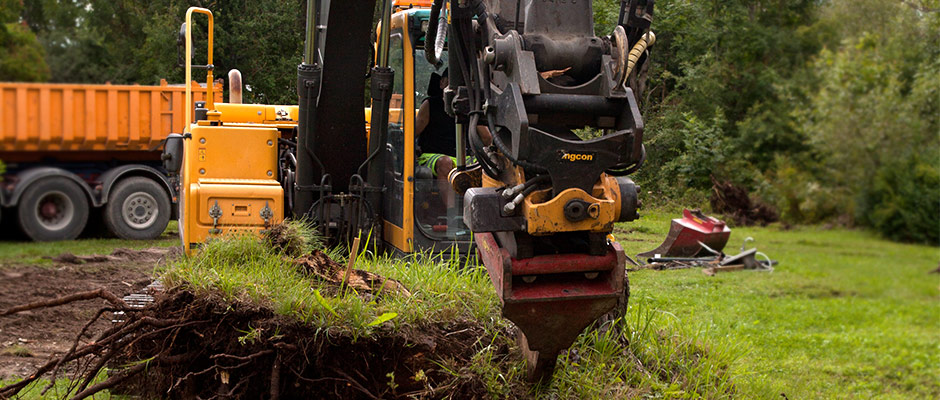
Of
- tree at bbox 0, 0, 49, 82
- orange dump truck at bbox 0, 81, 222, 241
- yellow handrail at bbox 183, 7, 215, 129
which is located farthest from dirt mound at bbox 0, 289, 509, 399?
yellow handrail at bbox 183, 7, 215, 129

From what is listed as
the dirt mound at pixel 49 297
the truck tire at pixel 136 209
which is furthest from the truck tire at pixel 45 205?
the dirt mound at pixel 49 297

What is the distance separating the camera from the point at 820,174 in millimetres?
4105

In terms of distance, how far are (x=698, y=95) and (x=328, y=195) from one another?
2.66m

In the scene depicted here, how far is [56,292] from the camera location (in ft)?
24.8

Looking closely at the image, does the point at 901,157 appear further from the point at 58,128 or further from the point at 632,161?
the point at 58,128

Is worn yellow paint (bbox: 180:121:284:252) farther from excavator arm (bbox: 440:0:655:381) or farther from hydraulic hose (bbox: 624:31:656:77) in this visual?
hydraulic hose (bbox: 624:31:656:77)

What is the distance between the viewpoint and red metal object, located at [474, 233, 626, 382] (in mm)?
3080

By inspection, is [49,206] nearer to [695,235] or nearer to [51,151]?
[51,151]

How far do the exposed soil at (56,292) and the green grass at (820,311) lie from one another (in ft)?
11.9

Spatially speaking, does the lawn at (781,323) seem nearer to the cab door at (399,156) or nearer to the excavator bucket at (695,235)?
the excavator bucket at (695,235)

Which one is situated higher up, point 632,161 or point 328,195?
point 632,161

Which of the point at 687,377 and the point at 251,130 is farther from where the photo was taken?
the point at 251,130

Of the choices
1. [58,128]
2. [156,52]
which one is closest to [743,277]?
[156,52]

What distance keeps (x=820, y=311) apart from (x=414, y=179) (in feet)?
12.8
